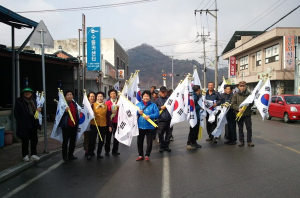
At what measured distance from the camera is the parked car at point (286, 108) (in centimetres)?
1488

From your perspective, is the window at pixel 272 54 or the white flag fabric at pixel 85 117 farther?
the window at pixel 272 54

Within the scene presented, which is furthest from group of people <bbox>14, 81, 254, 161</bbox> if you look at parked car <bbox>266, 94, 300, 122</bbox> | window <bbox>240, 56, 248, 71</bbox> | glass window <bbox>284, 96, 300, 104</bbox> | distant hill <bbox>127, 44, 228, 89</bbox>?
distant hill <bbox>127, 44, 228, 89</bbox>

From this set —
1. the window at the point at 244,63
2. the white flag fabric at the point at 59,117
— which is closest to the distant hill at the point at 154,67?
the window at the point at 244,63

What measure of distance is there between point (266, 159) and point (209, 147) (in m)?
2.03

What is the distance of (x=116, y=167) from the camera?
630 cm

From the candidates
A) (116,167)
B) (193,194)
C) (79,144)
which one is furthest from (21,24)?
(193,194)

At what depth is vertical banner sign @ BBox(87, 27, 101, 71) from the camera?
2075cm

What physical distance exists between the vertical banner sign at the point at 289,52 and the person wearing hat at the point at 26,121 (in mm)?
23583

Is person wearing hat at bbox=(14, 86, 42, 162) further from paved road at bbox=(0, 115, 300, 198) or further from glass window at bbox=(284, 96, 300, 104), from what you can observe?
glass window at bbox=(284, 96, 300, 104)

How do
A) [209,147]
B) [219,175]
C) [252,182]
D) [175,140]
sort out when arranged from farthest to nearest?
[175,140], [209,147], [219,175], [252,182]

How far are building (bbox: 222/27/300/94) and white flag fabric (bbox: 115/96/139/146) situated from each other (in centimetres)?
1720

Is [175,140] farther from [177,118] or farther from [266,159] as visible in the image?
[266,159]

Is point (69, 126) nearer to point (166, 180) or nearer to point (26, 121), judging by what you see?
point (26, 121)

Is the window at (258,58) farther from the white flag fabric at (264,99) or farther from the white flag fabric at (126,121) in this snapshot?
the white flag fabric at (126,121)
